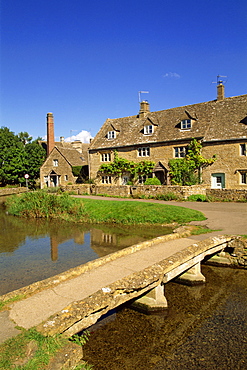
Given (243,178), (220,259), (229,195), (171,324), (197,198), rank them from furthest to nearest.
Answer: (243,178)
(197,198)
(229,195)
(220,259)
(171,324)

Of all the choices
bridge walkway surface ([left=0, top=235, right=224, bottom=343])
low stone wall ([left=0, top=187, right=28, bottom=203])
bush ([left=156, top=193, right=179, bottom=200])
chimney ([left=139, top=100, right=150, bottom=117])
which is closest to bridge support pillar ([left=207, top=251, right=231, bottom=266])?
bridge walkway surface ([left=0, top=235, right=224, bottom=343])

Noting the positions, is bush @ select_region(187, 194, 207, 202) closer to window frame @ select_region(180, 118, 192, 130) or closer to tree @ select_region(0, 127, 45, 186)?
window frame @ select_region(180, 118, 192, 130)

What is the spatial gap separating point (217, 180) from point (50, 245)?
2080 centimetres

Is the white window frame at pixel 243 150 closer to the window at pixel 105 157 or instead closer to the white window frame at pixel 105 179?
the window at pixel 105 157

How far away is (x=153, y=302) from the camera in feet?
28.3

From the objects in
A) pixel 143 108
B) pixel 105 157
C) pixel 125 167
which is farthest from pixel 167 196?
pixel 143 108

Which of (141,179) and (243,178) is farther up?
(141,179)

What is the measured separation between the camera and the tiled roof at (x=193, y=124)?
101ft

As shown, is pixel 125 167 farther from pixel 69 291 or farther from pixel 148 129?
pixel 69 291

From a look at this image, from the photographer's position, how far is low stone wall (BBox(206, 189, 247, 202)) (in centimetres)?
2412

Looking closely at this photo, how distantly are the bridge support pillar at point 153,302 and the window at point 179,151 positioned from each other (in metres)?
25.8

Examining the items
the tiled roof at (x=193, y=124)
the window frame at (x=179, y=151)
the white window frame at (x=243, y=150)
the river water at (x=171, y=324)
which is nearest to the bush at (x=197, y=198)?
the white window frame at (x=243, y=150)

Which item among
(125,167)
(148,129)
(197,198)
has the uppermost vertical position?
(148,129)

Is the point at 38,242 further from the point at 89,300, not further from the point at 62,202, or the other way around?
the point at 89,300
